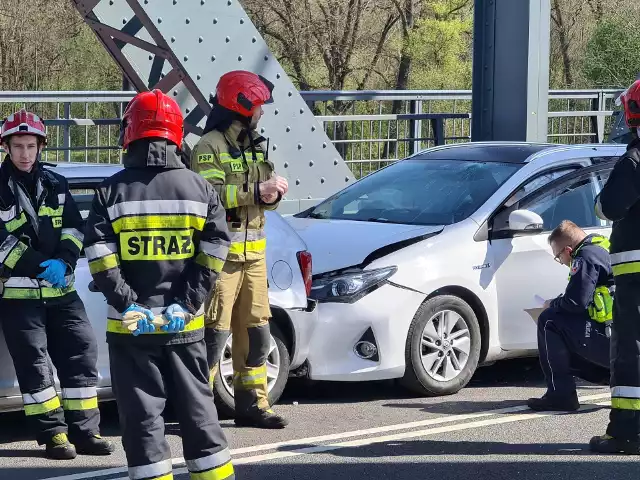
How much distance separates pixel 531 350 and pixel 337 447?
7.07 feet

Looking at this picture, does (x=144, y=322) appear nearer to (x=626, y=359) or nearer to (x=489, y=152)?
(x=626, y=359)

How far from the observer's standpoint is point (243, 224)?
640 centimetres

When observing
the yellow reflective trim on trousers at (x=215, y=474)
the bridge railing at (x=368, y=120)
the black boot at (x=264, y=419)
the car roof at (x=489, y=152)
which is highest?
the bridge railing at (x=368, y=120)

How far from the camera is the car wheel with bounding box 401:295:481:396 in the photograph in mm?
7367

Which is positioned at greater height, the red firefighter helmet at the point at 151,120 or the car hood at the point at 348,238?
the red firefighter helmet at the point at 151,120

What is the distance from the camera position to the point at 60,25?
82.8ft

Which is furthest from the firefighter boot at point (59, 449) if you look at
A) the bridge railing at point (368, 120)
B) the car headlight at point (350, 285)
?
the bridge railing at point (368, 120)

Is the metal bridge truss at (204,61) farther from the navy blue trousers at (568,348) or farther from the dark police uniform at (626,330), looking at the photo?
the dark police uniform at (626,330)

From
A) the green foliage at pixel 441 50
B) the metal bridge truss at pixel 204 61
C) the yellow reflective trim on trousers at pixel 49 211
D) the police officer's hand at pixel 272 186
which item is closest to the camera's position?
the yellow reflective trim on trousers at pixel 49 211

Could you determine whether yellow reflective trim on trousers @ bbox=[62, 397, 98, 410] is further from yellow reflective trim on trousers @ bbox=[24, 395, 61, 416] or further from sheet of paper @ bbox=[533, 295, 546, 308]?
sheet of paper @ bbox=[533, 295, 546, 308]

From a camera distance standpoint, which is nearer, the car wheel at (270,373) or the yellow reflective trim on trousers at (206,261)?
the yellow reflective trim on trousers at (206,261)

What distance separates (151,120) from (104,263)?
62cm

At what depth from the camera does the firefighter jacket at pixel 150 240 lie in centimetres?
465

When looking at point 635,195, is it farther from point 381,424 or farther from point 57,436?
point 57,436
